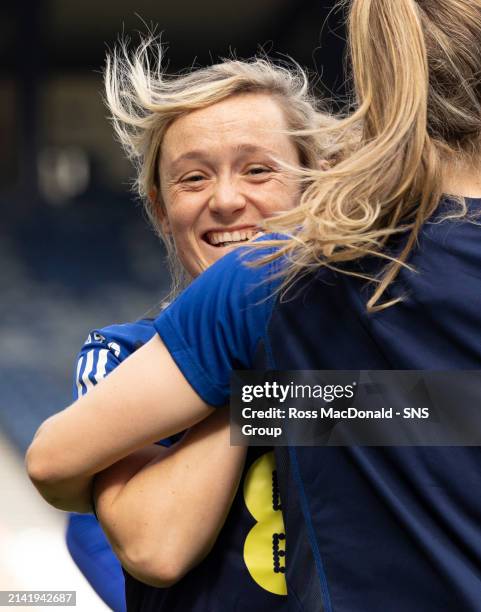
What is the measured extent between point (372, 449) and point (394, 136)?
10.8 inches

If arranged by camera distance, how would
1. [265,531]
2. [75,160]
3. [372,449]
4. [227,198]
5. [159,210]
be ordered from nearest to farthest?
[372,449] → [265,531] → [227,198] → [159,210] → [75,160]

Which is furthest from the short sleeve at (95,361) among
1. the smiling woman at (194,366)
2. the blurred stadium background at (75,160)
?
the blurred stadium background at (75,160)

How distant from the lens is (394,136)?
91cm

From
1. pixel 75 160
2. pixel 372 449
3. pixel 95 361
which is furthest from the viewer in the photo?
pixel 75 160

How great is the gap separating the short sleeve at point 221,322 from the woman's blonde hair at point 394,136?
30 millimetres

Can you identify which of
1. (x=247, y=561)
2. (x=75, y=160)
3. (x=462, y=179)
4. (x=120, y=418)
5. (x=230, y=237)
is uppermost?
(x=75, y=160)

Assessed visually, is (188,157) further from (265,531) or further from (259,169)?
(265,531)

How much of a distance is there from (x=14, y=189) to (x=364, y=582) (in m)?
9.41

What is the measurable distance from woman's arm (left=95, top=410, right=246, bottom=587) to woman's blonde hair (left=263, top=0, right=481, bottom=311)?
7.6 inches

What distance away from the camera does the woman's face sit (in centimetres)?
150

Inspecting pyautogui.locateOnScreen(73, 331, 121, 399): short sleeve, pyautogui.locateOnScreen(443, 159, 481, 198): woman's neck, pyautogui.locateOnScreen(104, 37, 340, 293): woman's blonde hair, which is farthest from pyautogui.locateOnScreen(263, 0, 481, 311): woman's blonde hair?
pyautogui.locateOnScreen(104, 37, 340, 293): woman's blonde hair

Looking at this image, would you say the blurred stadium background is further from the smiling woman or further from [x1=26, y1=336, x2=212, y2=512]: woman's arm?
[x1=26, y1=336, x2=212, y2=512]: woman's arm

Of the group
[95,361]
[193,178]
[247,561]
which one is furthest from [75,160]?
[247,561]

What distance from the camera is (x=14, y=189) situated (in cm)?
994
